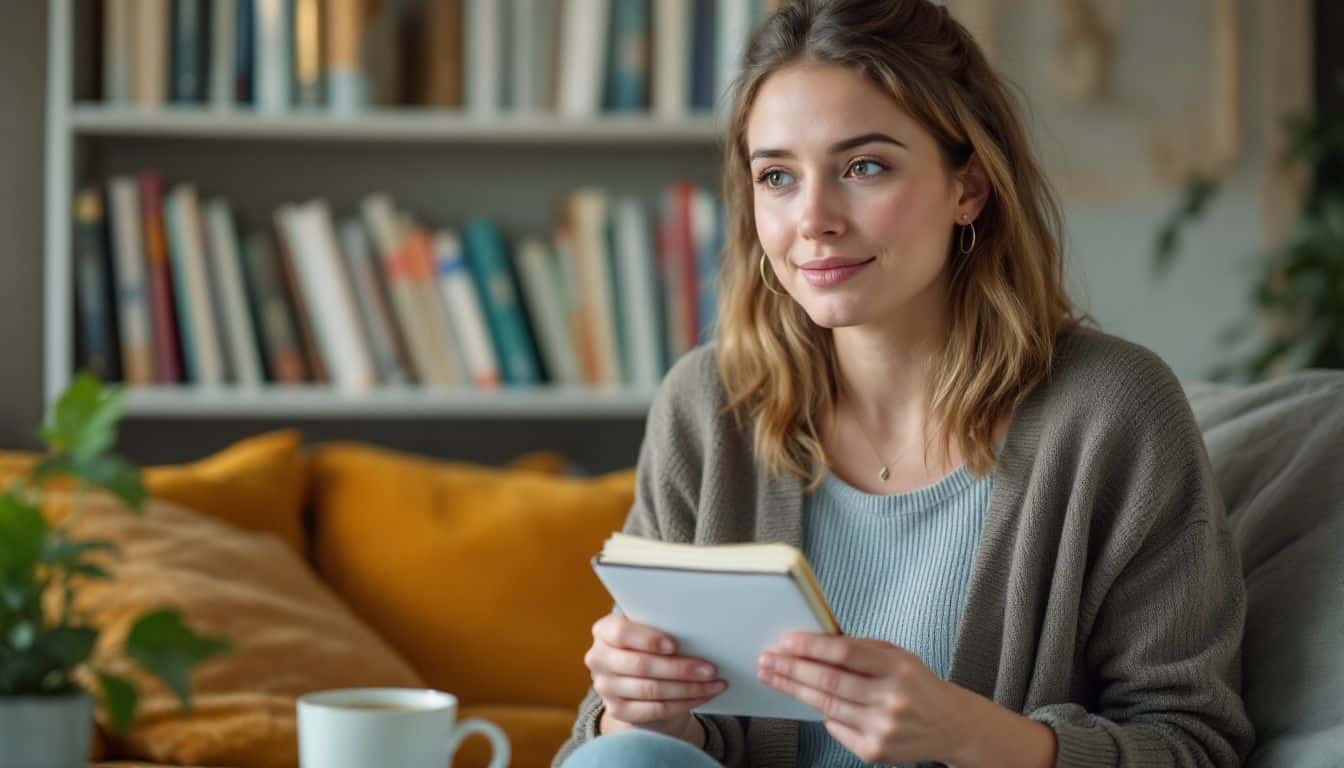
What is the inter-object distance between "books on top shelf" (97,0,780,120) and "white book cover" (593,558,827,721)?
1445mm

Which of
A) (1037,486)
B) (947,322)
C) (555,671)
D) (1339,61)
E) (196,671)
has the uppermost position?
(1339,61)

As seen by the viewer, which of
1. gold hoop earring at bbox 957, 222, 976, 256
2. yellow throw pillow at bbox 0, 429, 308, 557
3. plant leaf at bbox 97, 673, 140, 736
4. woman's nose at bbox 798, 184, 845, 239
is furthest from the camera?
yellow throw pillow at bbox 0, 429, 308, 557

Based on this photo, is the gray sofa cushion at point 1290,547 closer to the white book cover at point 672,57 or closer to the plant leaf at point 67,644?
the plant leaf at point 67,644

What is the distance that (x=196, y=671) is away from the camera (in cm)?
174

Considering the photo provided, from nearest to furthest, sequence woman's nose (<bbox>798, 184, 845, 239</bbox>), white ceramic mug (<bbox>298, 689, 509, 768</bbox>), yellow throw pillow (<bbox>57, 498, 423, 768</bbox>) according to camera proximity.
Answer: white ceramic mug (<bbox>298, 689, 509, 768</bbox>) → woman's nose (<bbox>798, 184, 845, 239</bbox>) → yellow throw pillow (<bbox>57, 498, 423, 768</bbox>)

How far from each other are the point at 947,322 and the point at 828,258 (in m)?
0.20

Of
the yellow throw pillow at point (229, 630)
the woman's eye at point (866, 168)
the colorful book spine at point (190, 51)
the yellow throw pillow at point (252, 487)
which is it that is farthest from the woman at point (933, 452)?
the colorful book spine at point (190, 51)

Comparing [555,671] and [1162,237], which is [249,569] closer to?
[555,671]

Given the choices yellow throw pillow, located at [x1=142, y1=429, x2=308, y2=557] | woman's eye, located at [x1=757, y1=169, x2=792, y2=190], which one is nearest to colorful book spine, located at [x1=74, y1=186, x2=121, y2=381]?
yellow throw pillow, located at [x1=142, y1=429, x2=308, y2=557]

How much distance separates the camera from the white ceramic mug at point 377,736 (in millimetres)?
1030

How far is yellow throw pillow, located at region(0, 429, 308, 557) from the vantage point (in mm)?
2074

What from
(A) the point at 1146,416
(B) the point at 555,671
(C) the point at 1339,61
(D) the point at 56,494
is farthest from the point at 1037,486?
(C) the point at 1339,61

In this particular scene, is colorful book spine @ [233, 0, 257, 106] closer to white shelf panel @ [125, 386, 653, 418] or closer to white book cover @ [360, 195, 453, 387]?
white book cover @ [360, 195, 453, 387]

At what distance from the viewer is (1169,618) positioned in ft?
4.34
